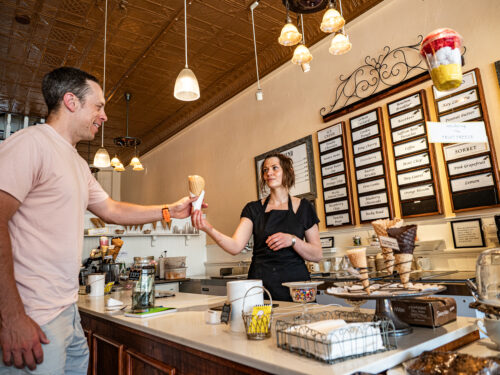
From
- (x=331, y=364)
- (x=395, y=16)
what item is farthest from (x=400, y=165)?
(x=331, y=364)

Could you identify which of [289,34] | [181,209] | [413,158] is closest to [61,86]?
[181,209]

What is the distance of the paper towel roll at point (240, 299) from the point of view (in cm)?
130

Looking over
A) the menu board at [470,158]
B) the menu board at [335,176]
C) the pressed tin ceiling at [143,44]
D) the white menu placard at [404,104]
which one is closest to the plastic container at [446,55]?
the menu board at [470,158]

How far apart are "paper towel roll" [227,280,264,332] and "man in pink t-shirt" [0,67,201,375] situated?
2.04 ft

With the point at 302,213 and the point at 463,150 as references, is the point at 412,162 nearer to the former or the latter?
the point at 463,150

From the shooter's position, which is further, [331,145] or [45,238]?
[331,145]

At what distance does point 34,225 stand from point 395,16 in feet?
12.5

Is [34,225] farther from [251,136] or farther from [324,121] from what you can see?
[251,136]

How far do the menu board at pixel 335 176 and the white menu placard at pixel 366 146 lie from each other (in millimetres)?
148

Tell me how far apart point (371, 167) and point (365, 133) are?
38cm

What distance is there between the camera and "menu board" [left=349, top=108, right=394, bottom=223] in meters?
3.63

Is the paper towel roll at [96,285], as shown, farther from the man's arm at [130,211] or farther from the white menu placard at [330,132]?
the white menu placard at [330,132]

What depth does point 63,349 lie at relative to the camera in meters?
1.28

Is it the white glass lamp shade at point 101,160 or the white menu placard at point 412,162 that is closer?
the white menu placard at point 412,162
